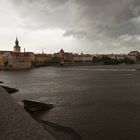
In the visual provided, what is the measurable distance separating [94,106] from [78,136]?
307 inches

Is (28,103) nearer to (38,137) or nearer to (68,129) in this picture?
(68,129)

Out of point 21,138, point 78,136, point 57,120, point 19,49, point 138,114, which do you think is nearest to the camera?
point 21,138

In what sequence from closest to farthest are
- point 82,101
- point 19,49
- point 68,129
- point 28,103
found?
1. point 68,129
2. point 28,103
3. point 82,101
4. point 19,49

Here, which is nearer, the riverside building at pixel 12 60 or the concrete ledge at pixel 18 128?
the concrete ledge at pixel 18 128

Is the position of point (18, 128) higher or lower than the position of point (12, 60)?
lower

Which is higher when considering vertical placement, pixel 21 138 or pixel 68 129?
pixel 21 138

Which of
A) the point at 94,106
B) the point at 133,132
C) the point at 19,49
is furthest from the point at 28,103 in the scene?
the point at 19,49

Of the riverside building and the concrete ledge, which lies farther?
the riverside building

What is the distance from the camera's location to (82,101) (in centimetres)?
2425

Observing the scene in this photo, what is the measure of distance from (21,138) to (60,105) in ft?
40.2

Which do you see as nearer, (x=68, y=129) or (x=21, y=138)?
(x=21, y=138)

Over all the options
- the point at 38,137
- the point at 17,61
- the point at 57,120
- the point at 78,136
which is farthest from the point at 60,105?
the point at 17,61

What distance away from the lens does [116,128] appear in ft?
50.2

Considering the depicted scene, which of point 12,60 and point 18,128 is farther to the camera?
point 12,60
